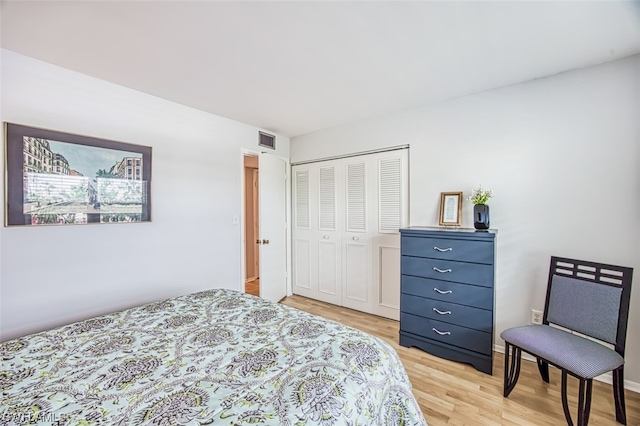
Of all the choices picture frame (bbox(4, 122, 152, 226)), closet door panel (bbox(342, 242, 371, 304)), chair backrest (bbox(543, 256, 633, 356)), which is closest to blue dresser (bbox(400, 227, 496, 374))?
chair backrest (bbox(543, 256, 633, 356))

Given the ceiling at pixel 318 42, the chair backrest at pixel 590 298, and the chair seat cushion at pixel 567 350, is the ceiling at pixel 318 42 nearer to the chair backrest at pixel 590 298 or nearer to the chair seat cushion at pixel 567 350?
the chair backrest at pixel 590 298

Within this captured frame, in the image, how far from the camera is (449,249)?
7.64 feet

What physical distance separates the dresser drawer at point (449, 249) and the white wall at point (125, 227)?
6.51 ft

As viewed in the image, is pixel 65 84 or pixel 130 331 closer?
pixel 130 331

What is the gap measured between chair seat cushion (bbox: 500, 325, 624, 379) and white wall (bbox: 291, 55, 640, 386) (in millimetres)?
579

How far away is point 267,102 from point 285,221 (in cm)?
180

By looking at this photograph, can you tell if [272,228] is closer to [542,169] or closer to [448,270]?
[448,270]

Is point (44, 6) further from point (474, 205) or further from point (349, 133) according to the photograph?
point (474, 205)

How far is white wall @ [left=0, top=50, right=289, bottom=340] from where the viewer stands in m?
1.84

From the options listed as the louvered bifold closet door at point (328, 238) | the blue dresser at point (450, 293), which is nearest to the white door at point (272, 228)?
the louvered bifold closet door at point (328, 238)

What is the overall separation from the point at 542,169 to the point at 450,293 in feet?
4.22

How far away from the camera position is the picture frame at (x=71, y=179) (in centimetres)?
182

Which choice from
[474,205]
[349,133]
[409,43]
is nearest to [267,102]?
[349,133]

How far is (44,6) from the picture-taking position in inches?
56.4
